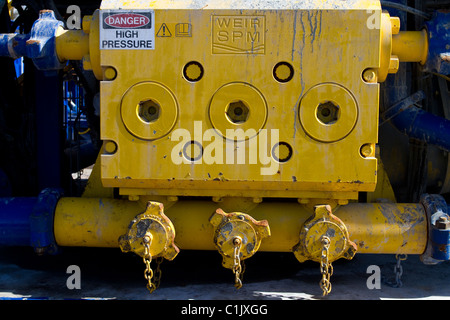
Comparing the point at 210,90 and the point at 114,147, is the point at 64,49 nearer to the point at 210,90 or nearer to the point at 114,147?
the point at 114,147

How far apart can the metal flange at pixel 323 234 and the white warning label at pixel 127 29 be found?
1.01 metres

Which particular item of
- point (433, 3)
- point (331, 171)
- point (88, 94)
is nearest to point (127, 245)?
point (331, 171)

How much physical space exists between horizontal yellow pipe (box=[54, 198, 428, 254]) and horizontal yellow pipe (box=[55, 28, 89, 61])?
2.41ft

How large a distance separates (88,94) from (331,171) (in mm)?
1665

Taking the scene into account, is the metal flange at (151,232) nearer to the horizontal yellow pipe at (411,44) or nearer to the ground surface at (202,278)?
the ground surface at (202,278)

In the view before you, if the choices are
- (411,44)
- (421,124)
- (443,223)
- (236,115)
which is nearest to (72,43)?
(236,115)

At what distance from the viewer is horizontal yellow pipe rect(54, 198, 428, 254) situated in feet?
8.41

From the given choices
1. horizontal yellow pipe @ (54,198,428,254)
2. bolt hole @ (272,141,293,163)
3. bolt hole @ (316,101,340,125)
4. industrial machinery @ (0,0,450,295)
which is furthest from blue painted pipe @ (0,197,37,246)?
bolt hole @ (316,101,340,125)

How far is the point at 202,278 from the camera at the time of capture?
2918mm

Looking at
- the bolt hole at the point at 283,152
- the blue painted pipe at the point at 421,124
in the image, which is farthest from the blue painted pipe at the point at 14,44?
the blue painted pipe at the point at 421,124

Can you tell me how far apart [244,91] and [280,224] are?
2.11 feet

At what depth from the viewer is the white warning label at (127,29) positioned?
2.37m

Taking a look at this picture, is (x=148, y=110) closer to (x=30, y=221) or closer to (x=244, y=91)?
(x=244, y=91)

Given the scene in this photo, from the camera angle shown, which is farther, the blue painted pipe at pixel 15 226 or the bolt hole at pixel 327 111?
the blue painted pipe at pixel 15 226
